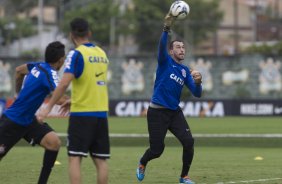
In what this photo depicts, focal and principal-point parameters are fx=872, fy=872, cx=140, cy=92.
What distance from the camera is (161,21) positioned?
8038 cm

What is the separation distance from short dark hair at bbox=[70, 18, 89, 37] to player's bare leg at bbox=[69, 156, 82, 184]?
1498mm

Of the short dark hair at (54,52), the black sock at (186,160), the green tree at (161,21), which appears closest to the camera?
the short dark hair at (54,52)

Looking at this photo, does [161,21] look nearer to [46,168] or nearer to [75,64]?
[46,168]

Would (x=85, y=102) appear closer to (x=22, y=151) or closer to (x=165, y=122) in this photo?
(x=165, y=122)

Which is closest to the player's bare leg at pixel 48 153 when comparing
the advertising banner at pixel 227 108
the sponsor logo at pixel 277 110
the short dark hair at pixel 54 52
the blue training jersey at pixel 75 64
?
the short dark hair at pixel 54 52

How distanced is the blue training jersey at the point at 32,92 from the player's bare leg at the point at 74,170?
4.41ft

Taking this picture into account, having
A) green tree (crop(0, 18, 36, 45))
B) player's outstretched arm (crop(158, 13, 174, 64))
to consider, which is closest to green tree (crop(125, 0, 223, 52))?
green tree (crop(0, 18, 36, 45))

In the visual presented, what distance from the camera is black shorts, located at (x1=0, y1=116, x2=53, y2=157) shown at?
1187 centimetres

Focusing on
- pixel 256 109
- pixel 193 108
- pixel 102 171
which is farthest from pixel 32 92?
pixel 256 109

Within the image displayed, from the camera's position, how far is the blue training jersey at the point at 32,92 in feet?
38.0

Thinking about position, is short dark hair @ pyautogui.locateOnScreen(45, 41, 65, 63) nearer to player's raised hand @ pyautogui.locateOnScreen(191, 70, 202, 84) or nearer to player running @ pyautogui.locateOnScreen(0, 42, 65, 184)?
player running @ pyautogui.locateOnScreen(0, 42, 65, 184)

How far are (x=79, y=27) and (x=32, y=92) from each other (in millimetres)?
1621

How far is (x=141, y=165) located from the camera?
14.0 metres

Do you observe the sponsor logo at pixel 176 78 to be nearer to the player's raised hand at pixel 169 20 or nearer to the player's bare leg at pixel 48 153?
the player's raised hand at pixel 169 20
